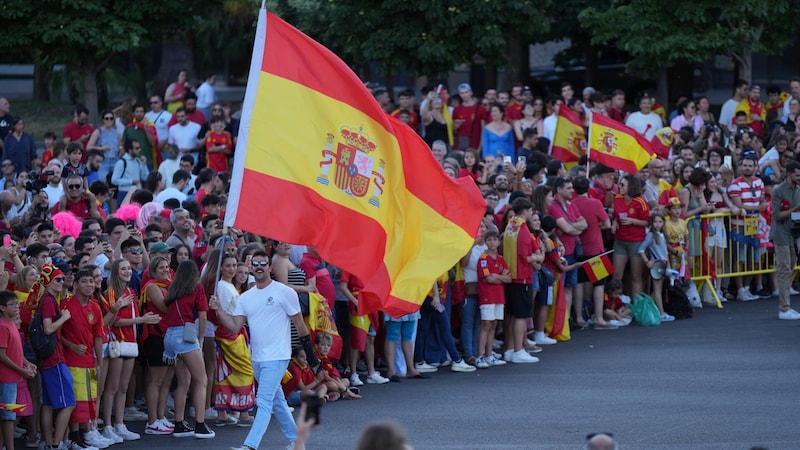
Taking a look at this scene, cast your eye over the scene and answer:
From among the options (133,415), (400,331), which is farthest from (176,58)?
(133,415)

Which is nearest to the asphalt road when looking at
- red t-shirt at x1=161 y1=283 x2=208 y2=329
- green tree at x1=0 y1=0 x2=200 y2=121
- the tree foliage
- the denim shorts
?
the denim shorts

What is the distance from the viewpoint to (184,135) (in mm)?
21312

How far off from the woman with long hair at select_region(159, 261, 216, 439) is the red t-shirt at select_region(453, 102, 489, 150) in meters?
10.9

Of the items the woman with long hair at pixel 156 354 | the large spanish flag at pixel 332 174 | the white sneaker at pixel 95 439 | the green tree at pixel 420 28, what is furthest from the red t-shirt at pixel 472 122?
the white sneaker at pixel 95 439

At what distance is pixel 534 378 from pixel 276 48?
573 cm

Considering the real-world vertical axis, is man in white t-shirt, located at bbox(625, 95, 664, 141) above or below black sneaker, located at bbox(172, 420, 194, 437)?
above

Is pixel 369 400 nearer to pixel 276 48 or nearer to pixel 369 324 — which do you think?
pixel 369 324

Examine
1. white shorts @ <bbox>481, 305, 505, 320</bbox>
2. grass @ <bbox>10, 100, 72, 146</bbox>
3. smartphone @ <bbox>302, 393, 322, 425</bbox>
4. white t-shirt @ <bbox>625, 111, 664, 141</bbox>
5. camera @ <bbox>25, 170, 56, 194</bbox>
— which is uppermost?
grass @ <bbox>10, 100, 72, 146</bbox>

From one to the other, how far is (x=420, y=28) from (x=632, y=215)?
920 cm

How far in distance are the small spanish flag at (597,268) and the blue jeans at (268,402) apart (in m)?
7.05

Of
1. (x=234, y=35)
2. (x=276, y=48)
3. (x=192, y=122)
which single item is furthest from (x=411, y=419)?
(x=234, y=35)

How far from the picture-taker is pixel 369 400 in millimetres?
13812

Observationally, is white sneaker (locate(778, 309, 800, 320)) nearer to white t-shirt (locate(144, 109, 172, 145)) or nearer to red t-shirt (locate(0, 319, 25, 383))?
white t-shirt (locate(144, 109, 172, 145))

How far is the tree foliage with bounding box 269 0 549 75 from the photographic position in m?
26.1
